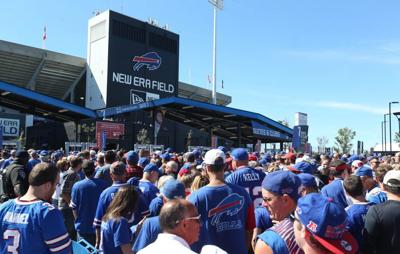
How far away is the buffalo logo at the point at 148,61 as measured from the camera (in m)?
48.9

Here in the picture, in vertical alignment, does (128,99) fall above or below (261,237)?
above

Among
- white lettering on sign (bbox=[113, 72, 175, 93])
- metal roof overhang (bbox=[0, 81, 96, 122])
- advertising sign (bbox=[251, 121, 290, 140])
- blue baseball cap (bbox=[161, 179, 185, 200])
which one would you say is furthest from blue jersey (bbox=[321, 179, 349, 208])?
white lettering on sign (bbox=[113, 72, 175, 93])

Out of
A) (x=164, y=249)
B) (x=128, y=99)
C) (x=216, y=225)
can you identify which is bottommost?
(x=216, y=225)

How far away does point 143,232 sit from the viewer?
3.91 metres

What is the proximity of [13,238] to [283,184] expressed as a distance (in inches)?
91.3

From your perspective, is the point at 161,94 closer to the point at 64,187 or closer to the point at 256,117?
the point at 256,117

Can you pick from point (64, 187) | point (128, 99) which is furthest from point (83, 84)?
point (64, 187)

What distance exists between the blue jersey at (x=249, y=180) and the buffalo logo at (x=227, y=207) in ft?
4.61

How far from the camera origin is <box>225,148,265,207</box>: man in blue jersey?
19.5 ft

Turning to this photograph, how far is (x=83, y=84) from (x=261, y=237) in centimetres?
5074

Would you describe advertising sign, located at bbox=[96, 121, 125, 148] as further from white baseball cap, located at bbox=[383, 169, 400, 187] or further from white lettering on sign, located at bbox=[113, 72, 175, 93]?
white lettering on sign, located at bbox=[113, 72, 175, 93]

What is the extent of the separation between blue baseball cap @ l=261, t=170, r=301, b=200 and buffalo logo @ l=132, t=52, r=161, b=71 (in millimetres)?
46738

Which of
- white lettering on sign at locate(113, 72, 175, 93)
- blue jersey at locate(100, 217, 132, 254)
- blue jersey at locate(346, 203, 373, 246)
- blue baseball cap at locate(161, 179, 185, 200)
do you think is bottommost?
blue jersey at locate(100, 217, 132, 254)

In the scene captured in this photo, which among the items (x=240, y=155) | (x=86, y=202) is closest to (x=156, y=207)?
(x=240, y=155)
